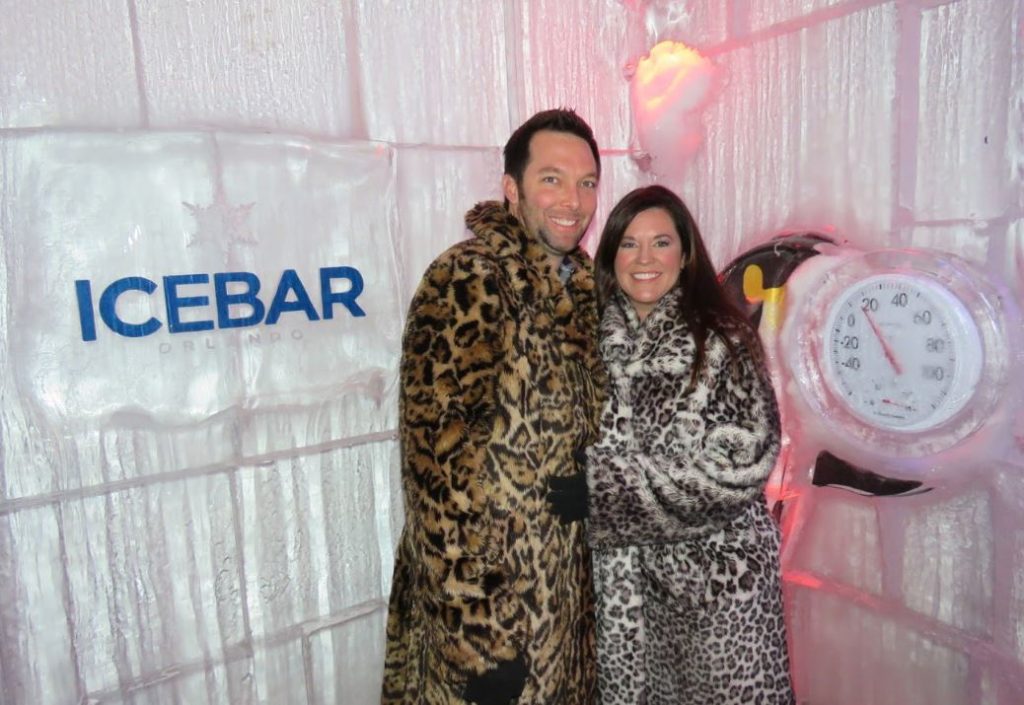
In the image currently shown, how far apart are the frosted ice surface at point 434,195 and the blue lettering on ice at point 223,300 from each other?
18 centimetres

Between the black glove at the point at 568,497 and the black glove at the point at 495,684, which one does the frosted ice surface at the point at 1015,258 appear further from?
the black glove at the point at 495,684

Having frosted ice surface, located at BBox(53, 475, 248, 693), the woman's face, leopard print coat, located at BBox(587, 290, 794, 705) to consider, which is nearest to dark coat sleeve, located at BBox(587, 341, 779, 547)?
leopard print coat, located at BBox(587, 290, 794, 705)

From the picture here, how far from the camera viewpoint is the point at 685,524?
1.55 metres

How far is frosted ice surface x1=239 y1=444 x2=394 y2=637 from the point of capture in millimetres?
1660

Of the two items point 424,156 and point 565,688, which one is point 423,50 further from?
point 565,688

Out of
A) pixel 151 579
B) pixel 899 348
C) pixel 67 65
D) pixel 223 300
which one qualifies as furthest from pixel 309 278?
pixel 899 348

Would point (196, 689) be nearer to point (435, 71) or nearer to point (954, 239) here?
point (435, 71)

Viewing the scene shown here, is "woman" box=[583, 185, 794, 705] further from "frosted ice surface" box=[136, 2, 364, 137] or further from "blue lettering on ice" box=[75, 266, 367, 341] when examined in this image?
"frosted ice surface" box=[136, 2, 364, 137]

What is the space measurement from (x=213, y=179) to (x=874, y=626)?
2092 millimetres

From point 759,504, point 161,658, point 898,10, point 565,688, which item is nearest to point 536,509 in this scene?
point 565,688

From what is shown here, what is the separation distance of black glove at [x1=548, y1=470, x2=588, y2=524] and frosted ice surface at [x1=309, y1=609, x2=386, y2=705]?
0.73 m

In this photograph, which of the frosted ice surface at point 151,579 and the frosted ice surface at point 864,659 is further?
the frosted ice surface at point 864,659

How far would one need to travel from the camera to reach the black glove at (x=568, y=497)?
1.45 metres

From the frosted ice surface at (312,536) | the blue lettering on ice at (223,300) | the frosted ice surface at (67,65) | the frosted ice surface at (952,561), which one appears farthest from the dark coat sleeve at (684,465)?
the frosted ice surface at (67,65)
